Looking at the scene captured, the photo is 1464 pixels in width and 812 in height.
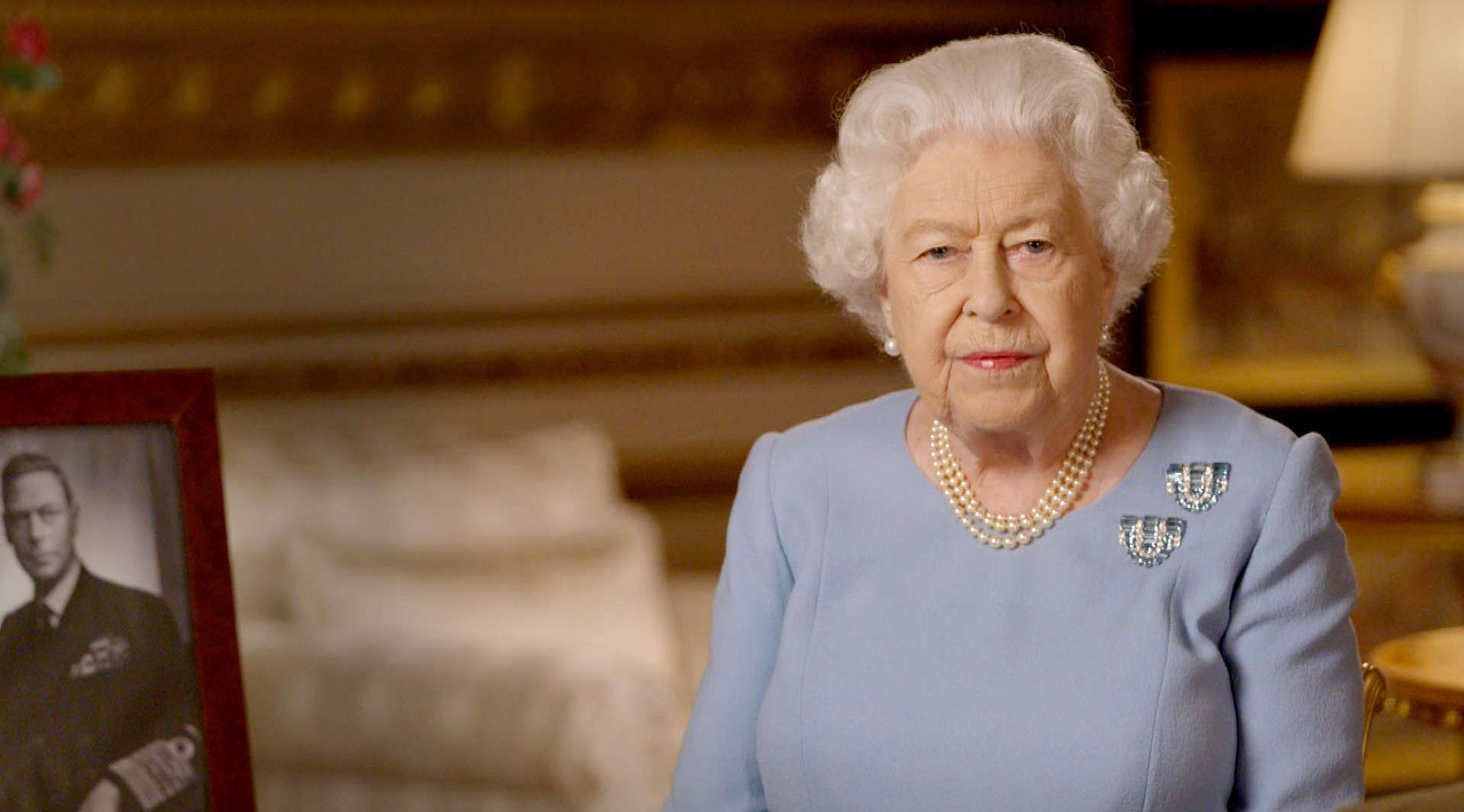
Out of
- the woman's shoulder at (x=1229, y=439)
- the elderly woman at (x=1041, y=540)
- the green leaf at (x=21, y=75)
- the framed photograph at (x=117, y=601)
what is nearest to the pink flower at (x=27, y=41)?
the green leaf at (x=21, y=75)

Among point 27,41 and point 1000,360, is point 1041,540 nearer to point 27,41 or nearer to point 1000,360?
point 1000,360

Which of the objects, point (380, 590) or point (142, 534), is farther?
point (380, 590)

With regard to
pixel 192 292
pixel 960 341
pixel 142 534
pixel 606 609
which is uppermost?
pixel 192 292

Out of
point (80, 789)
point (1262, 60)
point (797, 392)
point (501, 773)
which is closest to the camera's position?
point (80, 789)

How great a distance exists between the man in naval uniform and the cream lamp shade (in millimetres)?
A: 2728

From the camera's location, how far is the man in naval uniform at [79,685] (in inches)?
65.7

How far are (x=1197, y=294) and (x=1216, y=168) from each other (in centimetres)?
39

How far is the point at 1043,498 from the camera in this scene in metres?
1.64

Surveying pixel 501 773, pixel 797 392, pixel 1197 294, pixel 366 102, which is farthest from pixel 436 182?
pixel 1197 294

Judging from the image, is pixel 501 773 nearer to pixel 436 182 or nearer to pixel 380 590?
pixel 380 590

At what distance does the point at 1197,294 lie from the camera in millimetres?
5355

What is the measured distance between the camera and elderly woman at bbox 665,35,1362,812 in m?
1.52

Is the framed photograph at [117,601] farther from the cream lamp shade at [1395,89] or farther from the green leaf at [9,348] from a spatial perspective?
the cream lamp shade at [1395,89]

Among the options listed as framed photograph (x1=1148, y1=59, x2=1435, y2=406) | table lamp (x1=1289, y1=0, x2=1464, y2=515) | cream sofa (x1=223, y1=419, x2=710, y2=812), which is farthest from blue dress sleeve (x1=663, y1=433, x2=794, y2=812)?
framed photograph (x1=1148, y1=59, x2=1435, y2=406)
